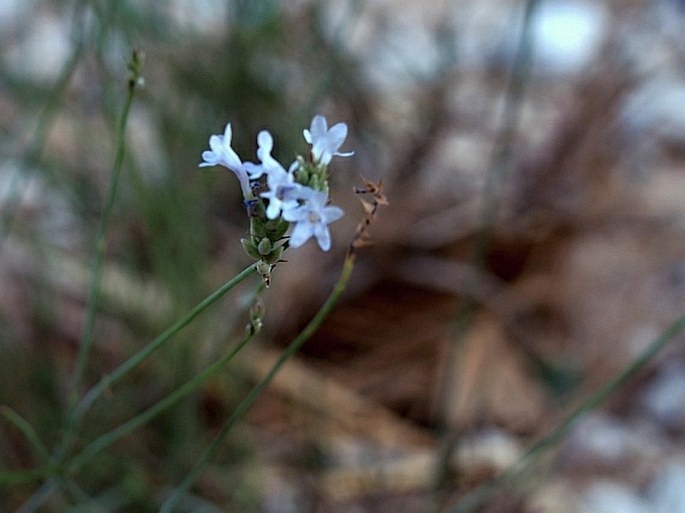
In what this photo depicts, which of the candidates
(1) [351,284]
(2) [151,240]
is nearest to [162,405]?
(2) [151,240]

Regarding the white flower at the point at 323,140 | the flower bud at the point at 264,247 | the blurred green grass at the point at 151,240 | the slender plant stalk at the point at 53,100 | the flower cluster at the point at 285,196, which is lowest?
the flower bud at the point at 264,247

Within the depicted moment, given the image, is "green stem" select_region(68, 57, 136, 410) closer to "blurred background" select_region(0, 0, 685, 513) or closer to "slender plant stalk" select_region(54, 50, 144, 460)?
"slender plant stalk" select_region(54, 50, 144, 460)

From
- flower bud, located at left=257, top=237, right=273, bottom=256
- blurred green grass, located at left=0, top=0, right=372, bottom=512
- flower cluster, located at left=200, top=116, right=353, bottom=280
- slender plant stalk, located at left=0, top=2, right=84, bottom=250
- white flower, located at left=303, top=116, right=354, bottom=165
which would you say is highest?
blurred green grass, located at left=0, top=0, right=372, bottom=512

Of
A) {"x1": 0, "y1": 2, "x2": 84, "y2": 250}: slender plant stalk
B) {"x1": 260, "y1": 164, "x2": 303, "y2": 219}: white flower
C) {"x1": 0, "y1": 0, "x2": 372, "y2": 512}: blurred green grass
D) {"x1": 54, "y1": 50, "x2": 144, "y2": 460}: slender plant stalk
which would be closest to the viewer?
{"x1": 260, "y1": 164, "x2": 303, "y2": 219}: white flower

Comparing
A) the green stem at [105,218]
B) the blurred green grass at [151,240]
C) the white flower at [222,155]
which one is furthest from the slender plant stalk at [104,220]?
the blurred green grass at [151,240]

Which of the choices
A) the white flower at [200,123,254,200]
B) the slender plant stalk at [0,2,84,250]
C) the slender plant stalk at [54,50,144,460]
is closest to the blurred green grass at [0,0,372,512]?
the slender plant stalk at [0,2,84,250]

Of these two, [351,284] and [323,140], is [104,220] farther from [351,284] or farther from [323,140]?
[351,284]

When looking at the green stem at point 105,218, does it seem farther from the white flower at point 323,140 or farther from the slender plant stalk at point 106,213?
the white flower at point 323,140

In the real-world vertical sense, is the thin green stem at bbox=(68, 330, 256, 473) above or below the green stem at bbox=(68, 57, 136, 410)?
below
